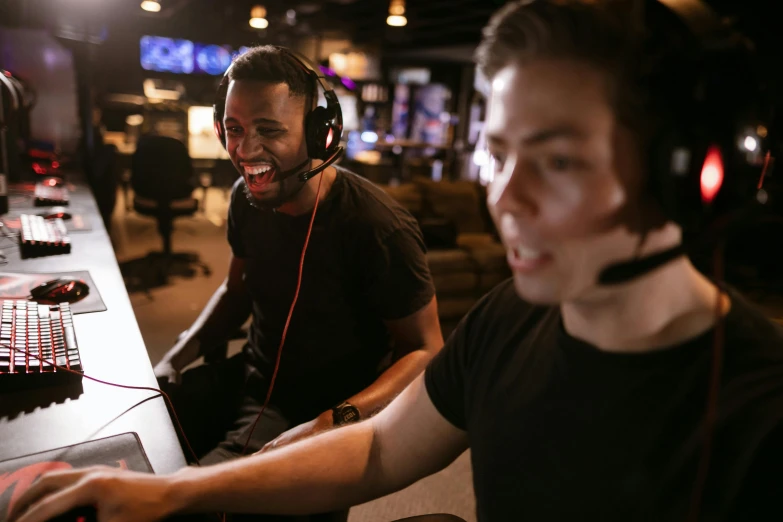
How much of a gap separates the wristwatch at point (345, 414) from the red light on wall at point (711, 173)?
806 millimetres

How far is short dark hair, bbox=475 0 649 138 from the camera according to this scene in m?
0.50

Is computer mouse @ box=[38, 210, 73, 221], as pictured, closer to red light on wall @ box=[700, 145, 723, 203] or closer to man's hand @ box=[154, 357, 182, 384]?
man's hand @ box=[154, 357, 182, 384]

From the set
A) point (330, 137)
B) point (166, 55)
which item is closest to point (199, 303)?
point (330, 137)

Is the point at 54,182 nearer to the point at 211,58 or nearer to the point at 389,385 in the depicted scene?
the point at 389,385

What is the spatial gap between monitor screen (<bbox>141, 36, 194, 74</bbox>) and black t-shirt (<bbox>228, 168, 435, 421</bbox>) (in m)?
7.73

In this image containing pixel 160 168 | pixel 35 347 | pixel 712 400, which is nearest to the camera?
pixel 712 400

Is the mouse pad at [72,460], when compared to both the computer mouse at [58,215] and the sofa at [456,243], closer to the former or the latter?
the computer mouse at [58,215]

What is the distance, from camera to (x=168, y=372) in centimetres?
136

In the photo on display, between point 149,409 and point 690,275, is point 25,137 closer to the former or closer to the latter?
point 149,409

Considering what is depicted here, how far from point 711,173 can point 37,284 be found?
158 cm

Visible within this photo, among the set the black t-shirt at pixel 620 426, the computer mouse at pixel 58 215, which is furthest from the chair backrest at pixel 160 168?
the black t-shirt at pixel 620 426

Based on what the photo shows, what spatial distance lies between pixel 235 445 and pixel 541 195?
0.99 m

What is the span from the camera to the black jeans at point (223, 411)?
1.24m

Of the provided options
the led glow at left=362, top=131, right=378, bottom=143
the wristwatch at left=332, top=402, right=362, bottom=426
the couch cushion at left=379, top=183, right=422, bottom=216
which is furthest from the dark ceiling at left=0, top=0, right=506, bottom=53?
the wristwatch at left=332, top=402, right=362, bottom=426
